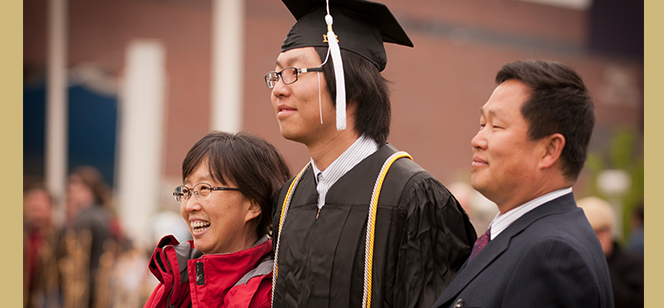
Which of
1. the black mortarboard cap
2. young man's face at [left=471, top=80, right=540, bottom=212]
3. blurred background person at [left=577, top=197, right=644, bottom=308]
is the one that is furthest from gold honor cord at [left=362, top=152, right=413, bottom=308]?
blurred background person at [left=577, top=197, right=644, bottom=308]

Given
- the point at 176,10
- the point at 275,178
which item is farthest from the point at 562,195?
the point at 176,10

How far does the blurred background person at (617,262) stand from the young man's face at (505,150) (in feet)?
8.97

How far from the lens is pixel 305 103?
2.10m

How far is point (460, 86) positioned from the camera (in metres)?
19.0

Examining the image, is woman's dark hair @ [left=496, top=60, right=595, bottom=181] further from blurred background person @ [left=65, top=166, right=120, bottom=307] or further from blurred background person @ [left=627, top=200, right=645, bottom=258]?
blurred background person @ [left=627, top=200, right=645, bottom=258]

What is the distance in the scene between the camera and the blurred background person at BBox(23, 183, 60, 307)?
238 inches

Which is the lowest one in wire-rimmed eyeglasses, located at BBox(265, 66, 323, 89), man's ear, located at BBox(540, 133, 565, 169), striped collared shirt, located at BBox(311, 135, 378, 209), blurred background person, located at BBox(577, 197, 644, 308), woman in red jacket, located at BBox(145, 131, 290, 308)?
blurred background person, located at BBox(577, 197, 644, 308)

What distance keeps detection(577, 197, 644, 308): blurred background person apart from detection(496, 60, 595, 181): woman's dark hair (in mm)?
2692

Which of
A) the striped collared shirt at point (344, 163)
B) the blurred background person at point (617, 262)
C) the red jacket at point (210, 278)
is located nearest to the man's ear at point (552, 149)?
the striped collared shirt at point (344, 163)

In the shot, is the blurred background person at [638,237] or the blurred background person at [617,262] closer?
the blurred background person at [617,262]

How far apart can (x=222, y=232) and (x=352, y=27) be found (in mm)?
977

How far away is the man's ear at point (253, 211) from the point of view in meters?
2.46

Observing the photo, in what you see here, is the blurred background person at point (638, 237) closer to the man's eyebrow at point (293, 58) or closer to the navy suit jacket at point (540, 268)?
the navy suit jacket at point (540, 268)

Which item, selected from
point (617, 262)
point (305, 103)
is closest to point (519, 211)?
point (305, 103)
